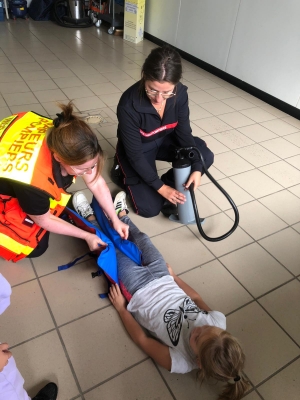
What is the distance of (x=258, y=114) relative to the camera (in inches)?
122

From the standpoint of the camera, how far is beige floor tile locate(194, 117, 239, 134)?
2738 mm

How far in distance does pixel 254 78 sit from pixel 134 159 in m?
2.38

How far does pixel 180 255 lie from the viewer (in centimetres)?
162

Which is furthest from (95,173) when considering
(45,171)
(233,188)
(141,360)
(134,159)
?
(233,188)

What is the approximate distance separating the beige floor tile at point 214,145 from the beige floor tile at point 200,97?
2.43 feet

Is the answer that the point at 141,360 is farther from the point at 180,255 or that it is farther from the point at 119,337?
the point at 180,255

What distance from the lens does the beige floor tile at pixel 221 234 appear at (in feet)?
5.52

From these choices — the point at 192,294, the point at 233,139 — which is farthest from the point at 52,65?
the point at 192,294

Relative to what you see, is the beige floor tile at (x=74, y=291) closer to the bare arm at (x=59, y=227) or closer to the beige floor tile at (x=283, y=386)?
the bare arm at (x=59, y=227)

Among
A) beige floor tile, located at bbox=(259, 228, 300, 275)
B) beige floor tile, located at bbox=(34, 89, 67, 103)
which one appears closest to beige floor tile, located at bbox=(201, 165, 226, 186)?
beige floor tile, located at bbox=(259, 228, 300, 275)

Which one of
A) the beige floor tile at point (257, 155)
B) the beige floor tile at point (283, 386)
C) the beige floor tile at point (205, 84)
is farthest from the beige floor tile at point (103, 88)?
the beige floor tile at point (283, 386)

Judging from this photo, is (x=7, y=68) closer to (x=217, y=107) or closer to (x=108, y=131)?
(x=108, y=131)

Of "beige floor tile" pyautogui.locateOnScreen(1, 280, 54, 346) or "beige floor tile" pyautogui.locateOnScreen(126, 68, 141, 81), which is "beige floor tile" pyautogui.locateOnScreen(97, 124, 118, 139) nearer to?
"beige floor tile" pyautogui.locateOnScreen(126, 68, 141, 81)

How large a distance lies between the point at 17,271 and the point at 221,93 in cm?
285
